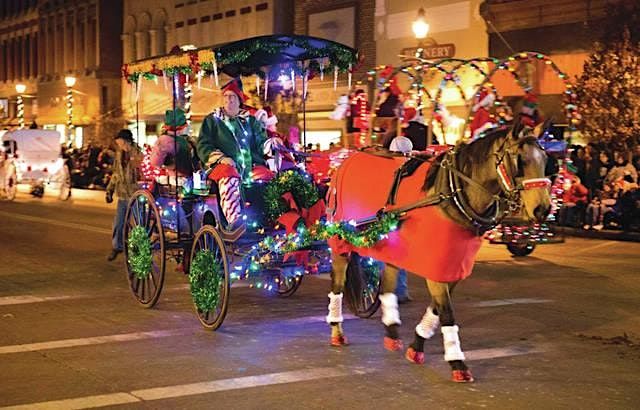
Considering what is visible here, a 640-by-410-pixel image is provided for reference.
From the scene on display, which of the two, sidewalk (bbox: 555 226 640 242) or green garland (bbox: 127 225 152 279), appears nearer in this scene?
green garland (bbox: 127 225 152 279)

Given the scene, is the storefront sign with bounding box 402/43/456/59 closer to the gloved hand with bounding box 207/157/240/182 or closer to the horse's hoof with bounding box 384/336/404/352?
the gloved hand with bounding box 207/157/240/182

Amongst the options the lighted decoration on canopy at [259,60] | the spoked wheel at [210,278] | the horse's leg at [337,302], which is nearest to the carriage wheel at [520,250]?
the lighted decoration on canopy at [259,60]

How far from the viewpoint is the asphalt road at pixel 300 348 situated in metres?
6.79

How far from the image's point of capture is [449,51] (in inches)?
1053

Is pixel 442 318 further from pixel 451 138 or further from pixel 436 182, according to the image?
pixel 451 138

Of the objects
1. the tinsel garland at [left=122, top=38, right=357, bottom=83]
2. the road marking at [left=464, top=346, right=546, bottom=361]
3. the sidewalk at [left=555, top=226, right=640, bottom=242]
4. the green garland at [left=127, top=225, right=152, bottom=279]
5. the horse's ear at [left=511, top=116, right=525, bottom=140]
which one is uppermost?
the tinsel garland at [left=122, top=38, right=357, bottom=83]

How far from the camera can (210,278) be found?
916cm

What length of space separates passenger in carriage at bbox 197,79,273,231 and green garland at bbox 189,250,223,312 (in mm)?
406

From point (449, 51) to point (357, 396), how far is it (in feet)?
69.0

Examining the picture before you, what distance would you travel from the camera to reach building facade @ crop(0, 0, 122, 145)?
4947cm

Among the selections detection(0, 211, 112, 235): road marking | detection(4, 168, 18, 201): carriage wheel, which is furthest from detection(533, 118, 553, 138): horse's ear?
detection(4, 168, 18, 201): carriage wheel

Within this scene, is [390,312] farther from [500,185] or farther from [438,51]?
[438,51]

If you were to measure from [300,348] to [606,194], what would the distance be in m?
13.1

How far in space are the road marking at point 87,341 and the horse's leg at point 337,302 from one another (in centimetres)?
155
